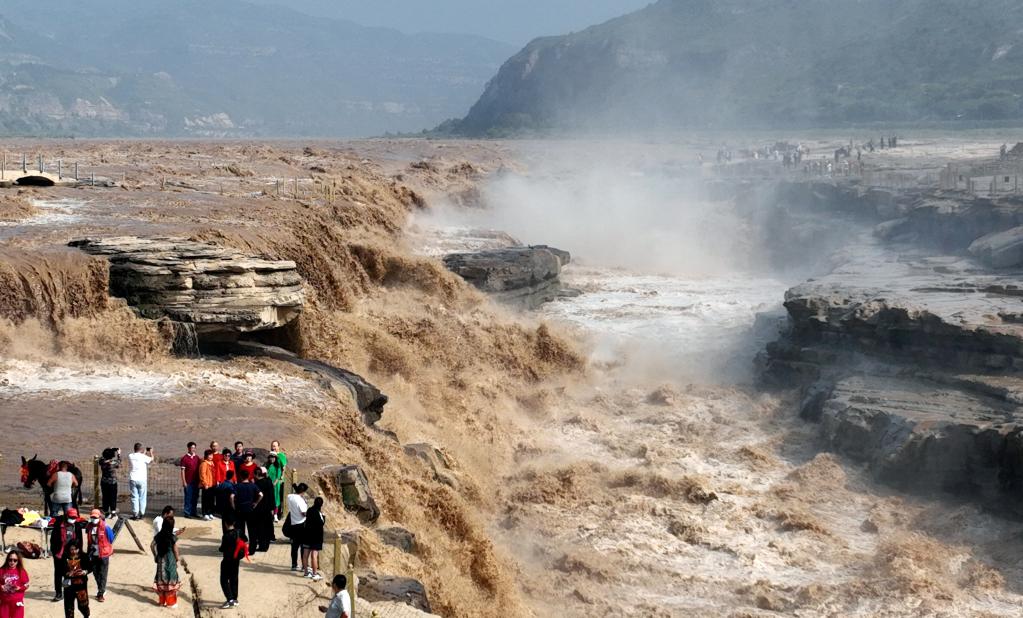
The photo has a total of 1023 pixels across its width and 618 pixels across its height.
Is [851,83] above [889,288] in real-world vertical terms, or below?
above

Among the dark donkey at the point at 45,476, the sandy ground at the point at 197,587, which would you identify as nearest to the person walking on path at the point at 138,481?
the sandy ground at the point at 197,587

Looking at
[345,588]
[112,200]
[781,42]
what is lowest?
[345,588]

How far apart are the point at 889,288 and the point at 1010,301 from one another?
10.5 feet

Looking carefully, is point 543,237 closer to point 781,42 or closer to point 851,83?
point 851,83

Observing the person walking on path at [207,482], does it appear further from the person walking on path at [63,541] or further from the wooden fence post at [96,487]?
the person walking on path at [63,541]

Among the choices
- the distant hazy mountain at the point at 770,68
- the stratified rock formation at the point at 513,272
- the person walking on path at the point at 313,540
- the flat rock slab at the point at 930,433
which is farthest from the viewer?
the distant hazy mountain at the point at 770,68

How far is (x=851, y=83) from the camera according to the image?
13300 centimetres

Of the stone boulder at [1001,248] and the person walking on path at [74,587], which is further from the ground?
the stone boulder at [1001,248]

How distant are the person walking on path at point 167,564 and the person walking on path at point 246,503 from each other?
1188mm

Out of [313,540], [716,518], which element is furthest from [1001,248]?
[313,540]

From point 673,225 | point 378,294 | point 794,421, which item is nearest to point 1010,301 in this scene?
point 794,421

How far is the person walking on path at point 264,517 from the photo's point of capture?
12879 mm

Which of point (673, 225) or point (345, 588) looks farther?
point (673, 225)

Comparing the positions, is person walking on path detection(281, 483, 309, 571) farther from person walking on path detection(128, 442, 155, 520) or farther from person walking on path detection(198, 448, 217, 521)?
person walking on path detection(128, 442, 155, 520)
